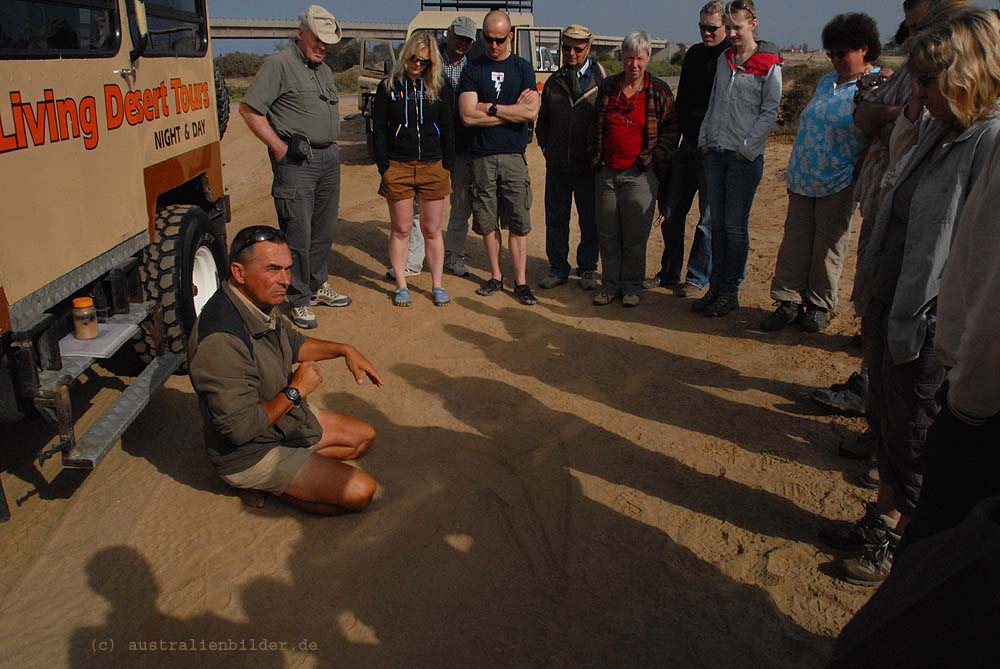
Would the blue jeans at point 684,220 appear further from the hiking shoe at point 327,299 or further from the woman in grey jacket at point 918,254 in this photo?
the woman in grey jacket at point 918,254

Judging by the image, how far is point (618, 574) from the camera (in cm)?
320

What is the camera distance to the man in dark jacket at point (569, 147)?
6.11 m

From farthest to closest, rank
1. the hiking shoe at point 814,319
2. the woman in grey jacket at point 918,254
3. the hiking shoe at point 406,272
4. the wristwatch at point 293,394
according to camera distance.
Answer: the hiking shoe at point 406,272 < the hiking shoe at point 814,319 < the wristwatch at point 293,394 < the woman in grey jacket at point 918,254

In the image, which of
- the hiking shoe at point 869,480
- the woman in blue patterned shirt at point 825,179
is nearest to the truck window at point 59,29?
the woman in blue patterned shirt at point 825,179

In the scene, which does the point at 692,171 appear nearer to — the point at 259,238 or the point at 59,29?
the point at 259,238

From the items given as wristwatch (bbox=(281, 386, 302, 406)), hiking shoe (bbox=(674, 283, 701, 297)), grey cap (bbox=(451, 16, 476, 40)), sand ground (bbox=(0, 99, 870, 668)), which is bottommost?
sand ground (bbox=(0, 99, 870, 668))

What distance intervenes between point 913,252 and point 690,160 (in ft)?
11.6

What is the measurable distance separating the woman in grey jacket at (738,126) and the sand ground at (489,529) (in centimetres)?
87

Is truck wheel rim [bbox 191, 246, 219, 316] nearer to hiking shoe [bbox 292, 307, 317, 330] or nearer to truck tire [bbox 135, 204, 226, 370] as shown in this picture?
truck tire [bbox 135, 204, 226, 370]

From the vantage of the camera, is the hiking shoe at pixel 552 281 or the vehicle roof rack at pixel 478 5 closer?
the hiking shoe at pixel 552 281

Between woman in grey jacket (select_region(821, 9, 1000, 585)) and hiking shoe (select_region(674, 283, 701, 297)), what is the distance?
323 centimetres

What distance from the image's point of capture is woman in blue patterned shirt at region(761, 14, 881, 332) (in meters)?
4.71

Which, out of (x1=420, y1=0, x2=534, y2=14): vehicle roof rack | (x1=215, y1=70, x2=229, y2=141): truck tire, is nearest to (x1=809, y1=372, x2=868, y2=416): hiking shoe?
(x1=215, y1=70, x2=229, y2=141): truck tire

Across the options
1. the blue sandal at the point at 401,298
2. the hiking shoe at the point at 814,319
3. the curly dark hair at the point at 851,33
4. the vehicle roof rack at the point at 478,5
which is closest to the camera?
the curly dark hair at the point at 851,33
